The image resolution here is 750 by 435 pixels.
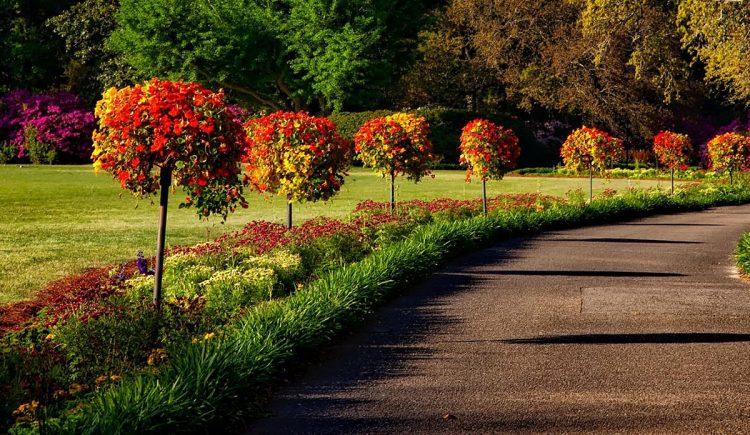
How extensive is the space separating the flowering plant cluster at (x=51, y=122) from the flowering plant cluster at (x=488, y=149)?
28516 mm

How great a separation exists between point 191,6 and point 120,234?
2966 centimetres

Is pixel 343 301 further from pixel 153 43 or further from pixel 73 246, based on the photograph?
pixel 153 43

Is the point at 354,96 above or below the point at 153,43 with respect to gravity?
below

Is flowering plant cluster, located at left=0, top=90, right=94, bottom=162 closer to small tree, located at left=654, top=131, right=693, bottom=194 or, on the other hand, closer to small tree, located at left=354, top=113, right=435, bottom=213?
small tree, located at left=654, top=131, right=693, bottom=194

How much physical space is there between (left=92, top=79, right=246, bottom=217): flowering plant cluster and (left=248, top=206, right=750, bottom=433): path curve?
7.22ft

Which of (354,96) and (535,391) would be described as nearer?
(535,391)

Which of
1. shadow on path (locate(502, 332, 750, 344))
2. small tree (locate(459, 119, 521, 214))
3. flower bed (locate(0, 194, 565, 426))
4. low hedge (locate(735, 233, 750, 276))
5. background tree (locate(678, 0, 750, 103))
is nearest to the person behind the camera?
flower bed (locate(0, 194, 565, 426))

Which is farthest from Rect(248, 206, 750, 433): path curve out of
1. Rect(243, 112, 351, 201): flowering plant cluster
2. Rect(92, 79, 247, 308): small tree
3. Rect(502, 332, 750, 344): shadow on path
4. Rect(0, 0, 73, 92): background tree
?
Rect(0, 0, 73, 92): background tree

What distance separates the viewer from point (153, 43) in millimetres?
44031

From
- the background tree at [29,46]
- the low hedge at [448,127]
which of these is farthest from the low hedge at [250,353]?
the background tree at [29,46]

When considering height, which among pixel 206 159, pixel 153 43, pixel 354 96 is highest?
pixel 153 43

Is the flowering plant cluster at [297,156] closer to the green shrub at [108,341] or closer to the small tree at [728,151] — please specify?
the green shrub at [108,341]

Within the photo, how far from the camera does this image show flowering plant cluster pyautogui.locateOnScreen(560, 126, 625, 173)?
83.7 ft

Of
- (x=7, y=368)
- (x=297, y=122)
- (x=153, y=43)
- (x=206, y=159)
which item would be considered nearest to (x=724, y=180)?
(x=297, y=122)
